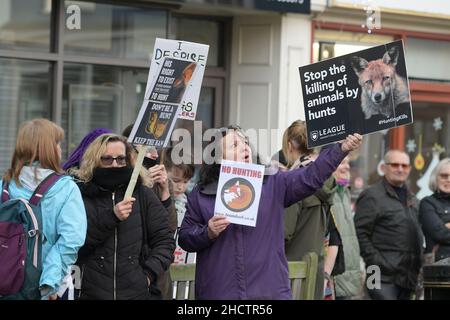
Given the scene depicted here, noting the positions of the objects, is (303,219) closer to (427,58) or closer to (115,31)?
(115,31)

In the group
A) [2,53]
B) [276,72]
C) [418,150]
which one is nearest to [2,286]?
[2,53]

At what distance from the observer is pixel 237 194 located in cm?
538

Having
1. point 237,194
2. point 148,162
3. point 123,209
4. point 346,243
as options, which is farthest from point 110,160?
point 346,243

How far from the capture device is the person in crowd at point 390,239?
881cm

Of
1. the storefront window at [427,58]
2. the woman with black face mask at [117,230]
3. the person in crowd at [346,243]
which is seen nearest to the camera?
the woman with black face mask at [117,230]

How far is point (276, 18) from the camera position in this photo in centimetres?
1052

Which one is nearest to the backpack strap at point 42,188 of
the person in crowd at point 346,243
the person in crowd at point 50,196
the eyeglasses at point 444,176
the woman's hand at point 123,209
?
the person in crowd at point 50,196

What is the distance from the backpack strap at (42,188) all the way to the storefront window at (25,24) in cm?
419

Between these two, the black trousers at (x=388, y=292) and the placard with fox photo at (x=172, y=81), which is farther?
the black trousers at (x=388, y=292)

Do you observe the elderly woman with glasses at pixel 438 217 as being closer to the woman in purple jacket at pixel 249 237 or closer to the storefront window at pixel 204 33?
the storefront window at pixel 204 33

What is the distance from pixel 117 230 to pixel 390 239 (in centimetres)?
360

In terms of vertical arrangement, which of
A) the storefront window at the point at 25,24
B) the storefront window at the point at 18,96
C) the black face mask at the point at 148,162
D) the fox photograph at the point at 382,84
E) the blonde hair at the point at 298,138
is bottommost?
the black face mask at the point at 148,162

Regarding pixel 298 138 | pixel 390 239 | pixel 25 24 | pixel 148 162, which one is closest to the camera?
pixel 148 162

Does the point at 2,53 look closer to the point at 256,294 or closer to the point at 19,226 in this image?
the point at 19,226
